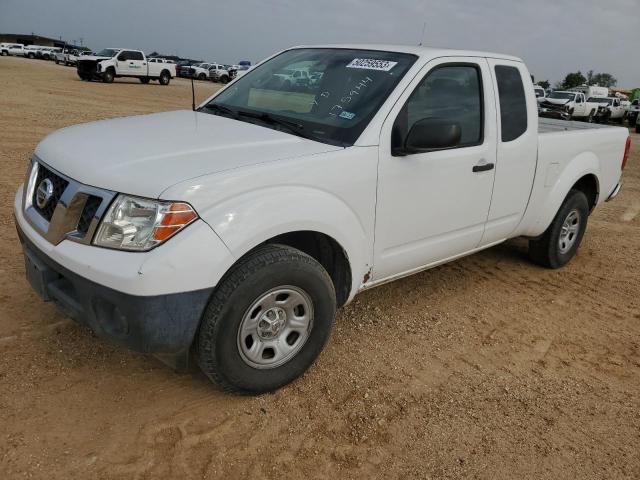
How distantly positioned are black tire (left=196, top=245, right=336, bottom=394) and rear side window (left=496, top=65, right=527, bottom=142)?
6.24 ft

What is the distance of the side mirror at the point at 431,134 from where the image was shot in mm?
2994

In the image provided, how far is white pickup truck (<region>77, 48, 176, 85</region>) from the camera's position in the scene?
2798cm

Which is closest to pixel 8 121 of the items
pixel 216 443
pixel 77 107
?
pixel 77 107

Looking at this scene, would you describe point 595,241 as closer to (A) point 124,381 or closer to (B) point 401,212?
(B) point 401,212

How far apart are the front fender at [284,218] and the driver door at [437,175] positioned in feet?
0.75

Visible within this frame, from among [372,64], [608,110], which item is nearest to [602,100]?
[608,110]

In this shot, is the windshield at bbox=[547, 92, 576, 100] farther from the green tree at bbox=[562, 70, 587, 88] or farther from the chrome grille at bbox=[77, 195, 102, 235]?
the green tree at bbox=[562, 70, 587, 88]

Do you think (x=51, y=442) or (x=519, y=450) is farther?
(x=519, y=450)

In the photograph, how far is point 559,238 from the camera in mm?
4957

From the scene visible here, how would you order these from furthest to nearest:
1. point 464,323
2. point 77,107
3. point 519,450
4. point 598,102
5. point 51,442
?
point 598,102 < point 77,107 < point 464,323 < point 519,450 < point 51,442

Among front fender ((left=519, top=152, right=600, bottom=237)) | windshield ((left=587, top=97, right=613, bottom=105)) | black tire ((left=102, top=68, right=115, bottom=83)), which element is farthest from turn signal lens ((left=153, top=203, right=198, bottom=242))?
windshield ((left=587, top=97, right=613, bottom=105))

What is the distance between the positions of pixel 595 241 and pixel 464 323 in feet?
10.2

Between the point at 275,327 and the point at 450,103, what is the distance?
6.16ft

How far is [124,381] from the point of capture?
2.95 m
